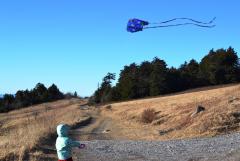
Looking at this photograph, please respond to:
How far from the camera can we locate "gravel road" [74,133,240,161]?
716 inches

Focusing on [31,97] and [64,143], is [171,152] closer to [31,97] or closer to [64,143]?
[64,143]

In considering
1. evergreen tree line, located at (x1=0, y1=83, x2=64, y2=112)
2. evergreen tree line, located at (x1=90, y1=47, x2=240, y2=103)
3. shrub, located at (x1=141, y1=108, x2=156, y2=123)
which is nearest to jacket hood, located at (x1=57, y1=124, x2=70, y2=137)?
shrub, located at (x1=141, y1=108, x2=156, y2=123)

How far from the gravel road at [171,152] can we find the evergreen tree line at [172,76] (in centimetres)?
6111

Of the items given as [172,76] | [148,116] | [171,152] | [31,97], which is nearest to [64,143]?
[171,152]

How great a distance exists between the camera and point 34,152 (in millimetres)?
18531

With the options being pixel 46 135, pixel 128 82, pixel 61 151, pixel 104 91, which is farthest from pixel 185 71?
pixel 61 151

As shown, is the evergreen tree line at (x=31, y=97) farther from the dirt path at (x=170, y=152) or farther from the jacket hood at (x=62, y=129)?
the jacket hood at (x=62, y=129)

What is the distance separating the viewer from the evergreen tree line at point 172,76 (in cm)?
8550

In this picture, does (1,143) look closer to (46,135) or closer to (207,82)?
(46,135)

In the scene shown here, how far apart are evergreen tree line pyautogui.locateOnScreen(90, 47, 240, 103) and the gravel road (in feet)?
200

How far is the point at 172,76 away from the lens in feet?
309

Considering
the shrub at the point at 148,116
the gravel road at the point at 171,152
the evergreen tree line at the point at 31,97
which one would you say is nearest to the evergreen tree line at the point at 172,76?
the evergreen tree line at the point at 31,97

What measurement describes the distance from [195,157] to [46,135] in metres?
9.68

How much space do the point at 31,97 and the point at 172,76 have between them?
4736 centimetres
